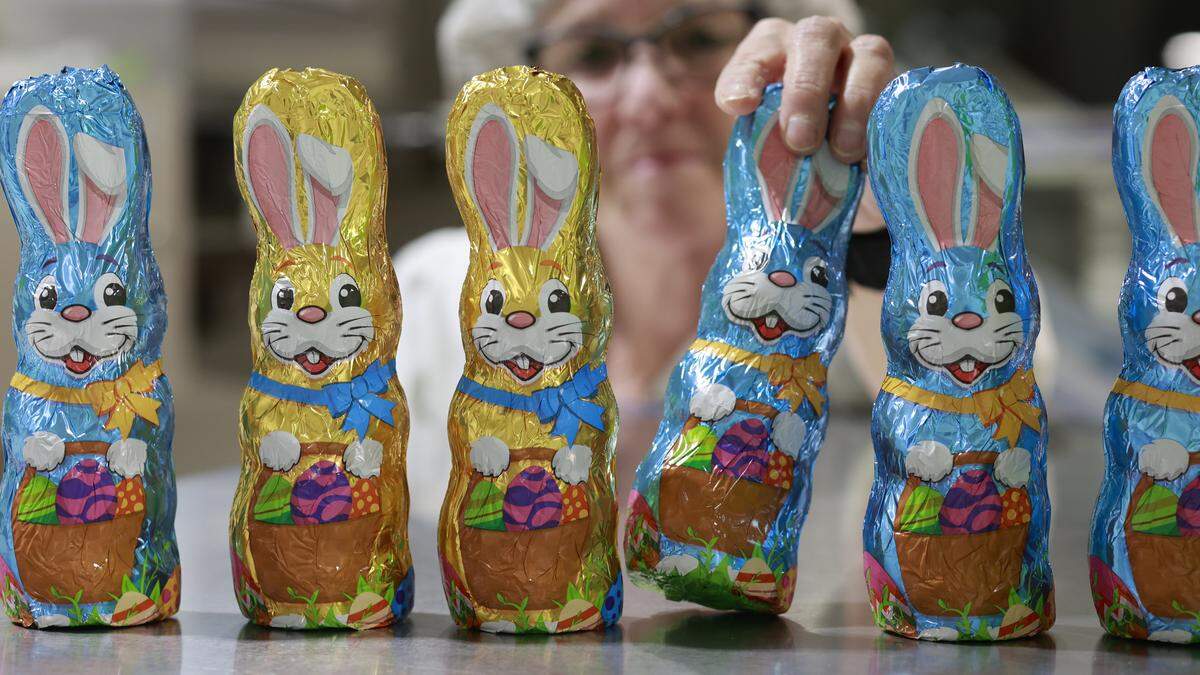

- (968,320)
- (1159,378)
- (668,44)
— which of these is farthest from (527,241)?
(668,44)

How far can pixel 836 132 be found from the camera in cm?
78

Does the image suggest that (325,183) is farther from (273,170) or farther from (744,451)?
(744,451)

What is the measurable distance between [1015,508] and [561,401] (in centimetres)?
24

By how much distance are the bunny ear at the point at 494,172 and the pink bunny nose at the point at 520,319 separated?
0.13 feet

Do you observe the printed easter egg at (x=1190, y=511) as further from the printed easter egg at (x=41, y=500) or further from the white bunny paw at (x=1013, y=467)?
the printed easter egg at (x=41, y=500)

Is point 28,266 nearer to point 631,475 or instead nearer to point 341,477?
point 341,477

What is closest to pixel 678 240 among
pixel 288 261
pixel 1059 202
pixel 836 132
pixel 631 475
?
pixel 631 475

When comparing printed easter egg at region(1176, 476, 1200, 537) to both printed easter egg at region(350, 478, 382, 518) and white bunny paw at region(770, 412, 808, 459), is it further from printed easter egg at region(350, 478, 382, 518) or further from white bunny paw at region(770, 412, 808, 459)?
printed easter egg at region(350, 478, 382, 518)

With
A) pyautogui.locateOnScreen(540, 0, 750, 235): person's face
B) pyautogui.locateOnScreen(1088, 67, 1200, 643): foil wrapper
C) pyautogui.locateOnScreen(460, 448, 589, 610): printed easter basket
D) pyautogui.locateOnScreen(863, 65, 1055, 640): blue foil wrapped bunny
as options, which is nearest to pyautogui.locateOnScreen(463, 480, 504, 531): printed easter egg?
pyautogui.locateOnScreen(460, 448, 589, 610): printed easter basket

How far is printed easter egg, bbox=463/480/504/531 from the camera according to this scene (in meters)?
0.70

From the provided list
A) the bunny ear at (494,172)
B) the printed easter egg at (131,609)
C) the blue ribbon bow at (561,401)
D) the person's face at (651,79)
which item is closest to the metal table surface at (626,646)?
the printed easter egg at (131,609)

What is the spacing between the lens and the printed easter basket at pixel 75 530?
71 cm

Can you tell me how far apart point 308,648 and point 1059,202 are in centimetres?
269

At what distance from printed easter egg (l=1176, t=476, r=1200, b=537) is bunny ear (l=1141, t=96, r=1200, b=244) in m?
0.13
